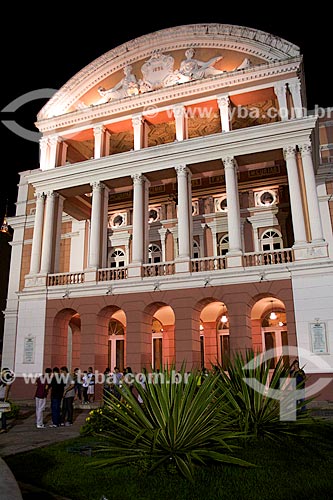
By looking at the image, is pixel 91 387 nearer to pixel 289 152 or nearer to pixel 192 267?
pixel 192 267

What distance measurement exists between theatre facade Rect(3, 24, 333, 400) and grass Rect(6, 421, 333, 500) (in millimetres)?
11300

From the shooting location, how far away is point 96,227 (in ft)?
79.6

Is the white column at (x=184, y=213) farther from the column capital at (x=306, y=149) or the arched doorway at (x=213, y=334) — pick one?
the column capital at (x=306, y=149)

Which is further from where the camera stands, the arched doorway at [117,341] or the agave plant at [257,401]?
the arched doorway at [117,341]

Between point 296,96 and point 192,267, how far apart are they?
32.3 ft

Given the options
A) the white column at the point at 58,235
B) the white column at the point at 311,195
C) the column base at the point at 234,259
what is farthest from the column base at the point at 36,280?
the white column at the point at 311,195

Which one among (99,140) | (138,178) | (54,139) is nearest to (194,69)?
(99,140)

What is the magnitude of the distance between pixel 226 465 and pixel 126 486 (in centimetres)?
162

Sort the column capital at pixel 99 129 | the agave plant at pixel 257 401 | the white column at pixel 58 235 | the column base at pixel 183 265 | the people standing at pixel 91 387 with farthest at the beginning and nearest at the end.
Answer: the column capital at pixel 99 129, the white column at pixel 58 235, the column base at pixel 183 265, the people standing at pixel 91 387, the agave plant at pixel 257 401

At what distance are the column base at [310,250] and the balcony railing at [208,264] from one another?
11.1 feet

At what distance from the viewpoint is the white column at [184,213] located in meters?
22.2

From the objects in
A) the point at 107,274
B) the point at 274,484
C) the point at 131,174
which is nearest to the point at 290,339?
the point at 107,274

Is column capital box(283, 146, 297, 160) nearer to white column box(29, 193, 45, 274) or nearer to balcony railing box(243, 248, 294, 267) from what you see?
balcony railing box(243, 248, 294, 267)

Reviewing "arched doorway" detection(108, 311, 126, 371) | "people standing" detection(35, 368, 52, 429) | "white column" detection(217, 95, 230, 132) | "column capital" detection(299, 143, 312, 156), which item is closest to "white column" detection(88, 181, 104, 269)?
"arched doorway" detection(108, 311, 126, 371)
